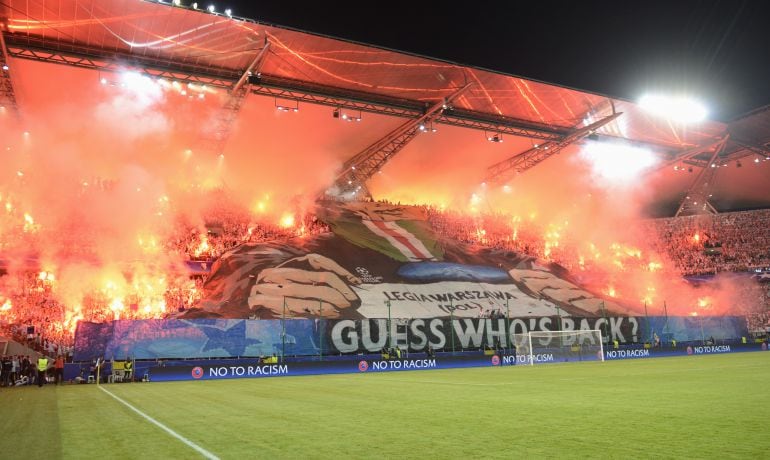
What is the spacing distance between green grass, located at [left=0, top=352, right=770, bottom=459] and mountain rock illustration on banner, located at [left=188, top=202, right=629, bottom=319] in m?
16.1

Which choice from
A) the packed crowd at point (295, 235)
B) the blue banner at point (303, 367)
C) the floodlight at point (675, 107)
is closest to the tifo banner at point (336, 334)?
the blue banner at point (303, 367)

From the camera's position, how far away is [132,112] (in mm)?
29594

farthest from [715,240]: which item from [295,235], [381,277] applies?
[295,235]

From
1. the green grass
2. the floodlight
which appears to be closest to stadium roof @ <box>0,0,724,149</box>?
the floodlight

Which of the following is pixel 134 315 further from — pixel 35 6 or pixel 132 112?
pixel 35 6

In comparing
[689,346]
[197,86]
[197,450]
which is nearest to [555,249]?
[689,346]

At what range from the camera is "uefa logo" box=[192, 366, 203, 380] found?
1994cm

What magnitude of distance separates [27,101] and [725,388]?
3212 cm

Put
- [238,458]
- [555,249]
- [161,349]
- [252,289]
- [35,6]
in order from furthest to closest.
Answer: [555,249] → [252,289] → [35,6] → [161,349] → [238,458]

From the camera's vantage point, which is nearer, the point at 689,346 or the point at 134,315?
Answer: the point at 134,315

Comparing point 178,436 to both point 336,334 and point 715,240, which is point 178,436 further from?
point 715,240

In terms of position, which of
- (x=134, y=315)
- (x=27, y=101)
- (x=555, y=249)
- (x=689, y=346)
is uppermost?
(x=27, y=101)

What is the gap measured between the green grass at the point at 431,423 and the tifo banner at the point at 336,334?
7738 millimetres

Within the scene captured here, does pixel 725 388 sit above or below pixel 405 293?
below
